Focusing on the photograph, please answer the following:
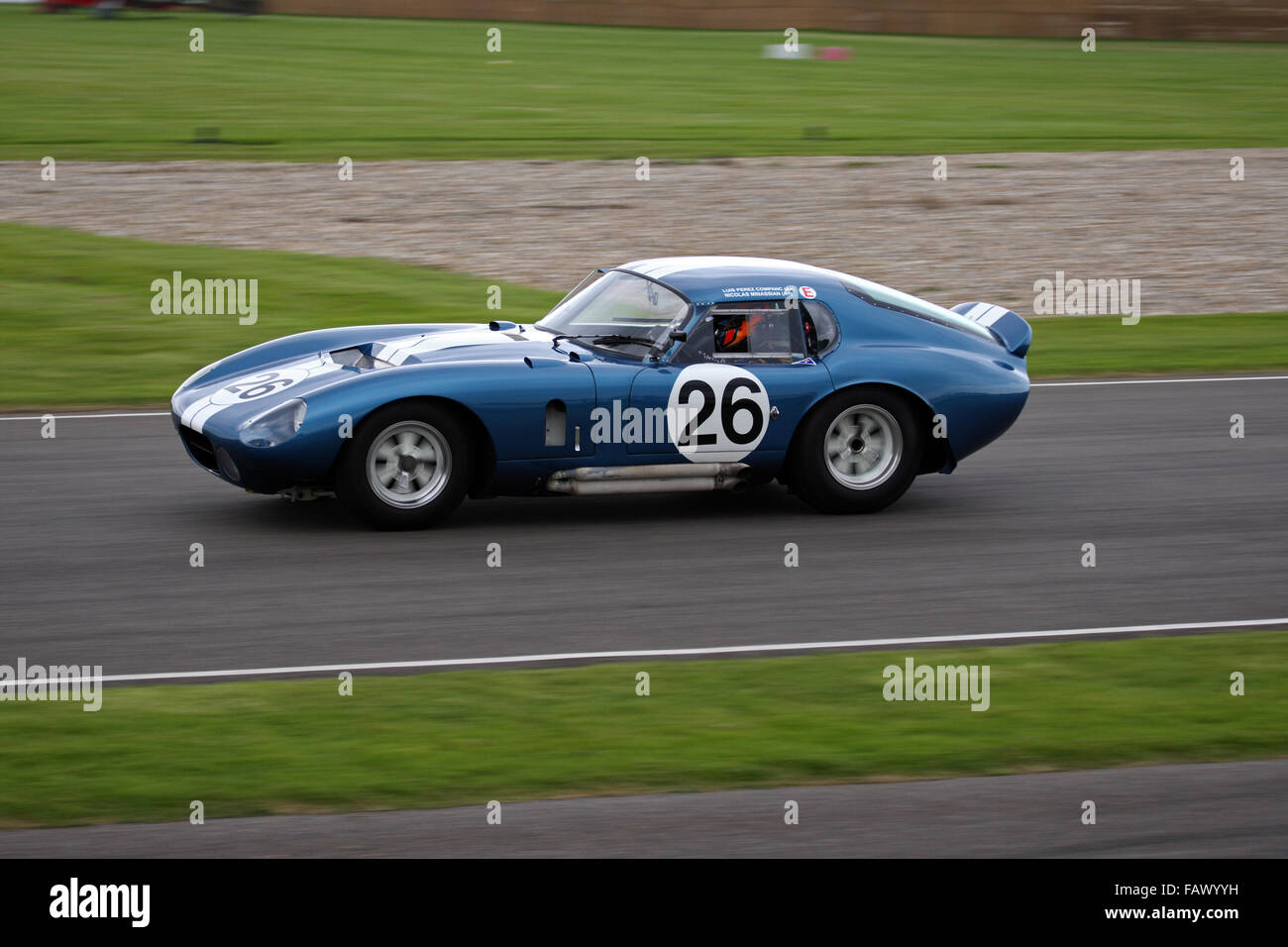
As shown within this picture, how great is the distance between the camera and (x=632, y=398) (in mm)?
8922

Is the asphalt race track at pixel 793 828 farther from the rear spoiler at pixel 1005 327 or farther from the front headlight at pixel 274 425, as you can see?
the rear spoiler at pixel 1005 327

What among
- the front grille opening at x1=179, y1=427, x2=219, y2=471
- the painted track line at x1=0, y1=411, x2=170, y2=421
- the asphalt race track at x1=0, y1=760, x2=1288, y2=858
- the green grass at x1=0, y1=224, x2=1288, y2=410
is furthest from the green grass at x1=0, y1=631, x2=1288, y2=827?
the green grass at x1=0, y1=224, x2=1288, y2=410

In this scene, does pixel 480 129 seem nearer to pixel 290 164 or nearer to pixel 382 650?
pixel 290 164

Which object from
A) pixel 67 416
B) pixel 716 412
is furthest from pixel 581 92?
pixel 716 412

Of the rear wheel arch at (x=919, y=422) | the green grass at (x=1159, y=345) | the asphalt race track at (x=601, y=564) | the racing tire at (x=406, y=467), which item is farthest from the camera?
the green grass at (x=1159, y=345)

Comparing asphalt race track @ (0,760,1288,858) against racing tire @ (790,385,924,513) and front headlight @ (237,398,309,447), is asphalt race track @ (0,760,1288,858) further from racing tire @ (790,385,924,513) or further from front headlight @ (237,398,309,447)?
racing tire @ (790,385,924,513)

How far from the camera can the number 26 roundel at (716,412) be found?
9.02 meters

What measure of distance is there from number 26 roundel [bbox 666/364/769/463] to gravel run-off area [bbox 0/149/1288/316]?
897cm

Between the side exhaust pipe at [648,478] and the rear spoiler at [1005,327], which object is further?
the rear spoiler at [1005,327]

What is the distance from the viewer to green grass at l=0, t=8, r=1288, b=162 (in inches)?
1030

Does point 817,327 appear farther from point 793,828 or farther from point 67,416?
point 67,416

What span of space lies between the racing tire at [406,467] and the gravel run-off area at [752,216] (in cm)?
920

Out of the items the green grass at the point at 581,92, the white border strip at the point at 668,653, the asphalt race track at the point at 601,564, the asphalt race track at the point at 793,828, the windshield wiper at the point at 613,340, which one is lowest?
the asphalt race track at the point at 793,828

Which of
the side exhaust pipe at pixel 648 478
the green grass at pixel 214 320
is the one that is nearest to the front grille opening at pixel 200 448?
the side exhaust pipe at pixel 648 478
